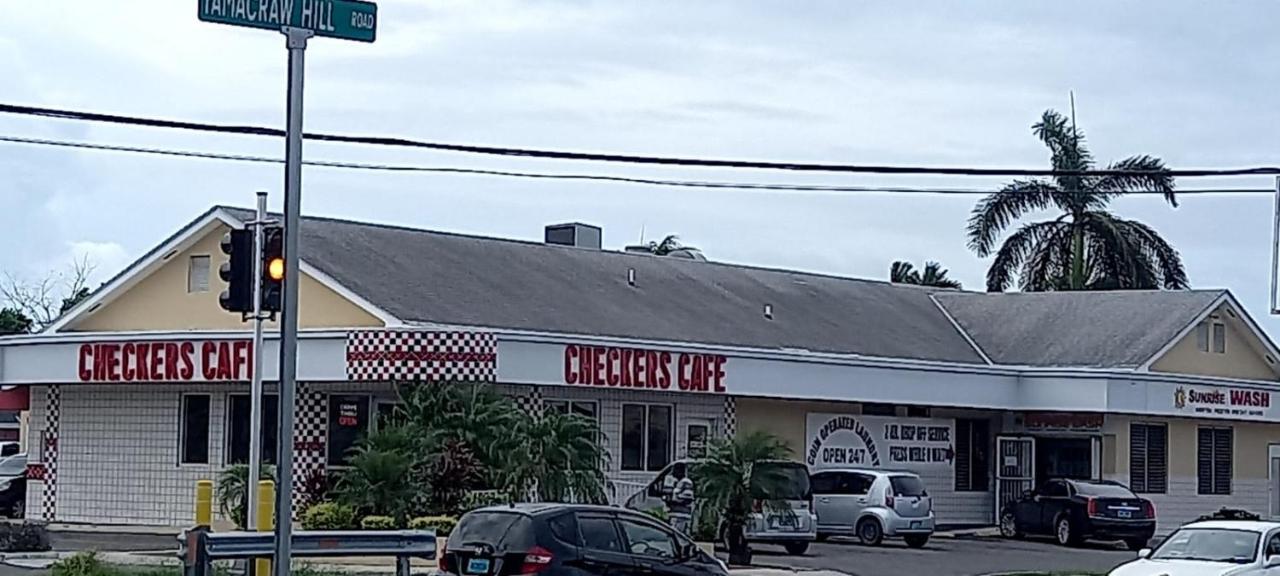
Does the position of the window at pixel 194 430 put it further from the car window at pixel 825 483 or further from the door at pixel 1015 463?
the door at pixel 1015 463

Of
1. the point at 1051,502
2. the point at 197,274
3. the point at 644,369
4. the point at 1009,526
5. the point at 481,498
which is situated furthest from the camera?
the point at 1009,526

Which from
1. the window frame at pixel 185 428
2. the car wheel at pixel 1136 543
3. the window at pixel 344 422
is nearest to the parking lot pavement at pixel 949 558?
the car wheel at pixel 1136 543

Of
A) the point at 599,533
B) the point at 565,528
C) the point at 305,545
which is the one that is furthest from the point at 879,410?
the point at 305,545

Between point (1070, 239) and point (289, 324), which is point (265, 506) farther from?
point (1070, 239)

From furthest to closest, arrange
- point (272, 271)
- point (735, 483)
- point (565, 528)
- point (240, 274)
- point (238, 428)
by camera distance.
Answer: point (238, 428) → point (735, 483) → point (565, 528) → point (240, 274) → point (272, 271)

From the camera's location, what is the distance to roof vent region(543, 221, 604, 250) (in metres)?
46.2

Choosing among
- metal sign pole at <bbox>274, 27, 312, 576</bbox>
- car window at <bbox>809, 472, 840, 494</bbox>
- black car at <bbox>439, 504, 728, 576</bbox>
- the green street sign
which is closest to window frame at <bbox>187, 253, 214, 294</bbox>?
car window at <bbox>809, 472, 840, 494</bbox>

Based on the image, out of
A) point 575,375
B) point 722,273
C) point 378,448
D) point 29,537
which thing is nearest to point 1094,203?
point 722,273

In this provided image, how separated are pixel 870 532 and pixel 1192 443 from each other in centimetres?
1223

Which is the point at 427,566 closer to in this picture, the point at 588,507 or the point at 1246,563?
the point at 588,507

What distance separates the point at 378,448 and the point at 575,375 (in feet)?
15.7

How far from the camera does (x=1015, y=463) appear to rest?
1811 inches

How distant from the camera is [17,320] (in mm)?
75750

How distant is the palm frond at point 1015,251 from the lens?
57750 mm
